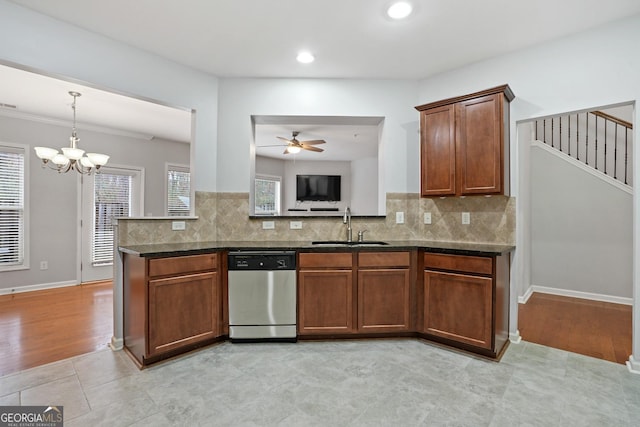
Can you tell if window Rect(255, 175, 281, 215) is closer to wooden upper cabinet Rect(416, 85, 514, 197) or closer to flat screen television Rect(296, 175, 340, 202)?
flat screen television Rect(296, 175, 340, 202)

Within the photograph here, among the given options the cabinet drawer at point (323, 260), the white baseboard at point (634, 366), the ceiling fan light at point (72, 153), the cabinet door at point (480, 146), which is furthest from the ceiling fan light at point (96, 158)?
the white baseboard at point (634, 366)

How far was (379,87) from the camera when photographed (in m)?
3.57

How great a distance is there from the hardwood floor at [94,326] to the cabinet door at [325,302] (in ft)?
5.75

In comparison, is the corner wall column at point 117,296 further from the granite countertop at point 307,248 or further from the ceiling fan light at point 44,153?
the ceiling fan light at point 44,153

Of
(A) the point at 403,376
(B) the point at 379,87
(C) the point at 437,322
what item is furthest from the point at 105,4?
(C) the point at 437,322

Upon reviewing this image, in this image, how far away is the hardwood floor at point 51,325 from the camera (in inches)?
107

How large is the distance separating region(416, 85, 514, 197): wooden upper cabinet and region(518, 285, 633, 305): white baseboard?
230 centimetres

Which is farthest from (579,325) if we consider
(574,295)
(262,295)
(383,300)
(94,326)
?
(94,326)

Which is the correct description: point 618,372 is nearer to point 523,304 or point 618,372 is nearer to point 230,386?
point 523,304

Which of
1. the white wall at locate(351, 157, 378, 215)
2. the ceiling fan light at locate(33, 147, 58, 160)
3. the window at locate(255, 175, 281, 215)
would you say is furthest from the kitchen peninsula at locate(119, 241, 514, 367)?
the window at locate(255, 175, 281, 215)

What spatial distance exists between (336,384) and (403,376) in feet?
1.65

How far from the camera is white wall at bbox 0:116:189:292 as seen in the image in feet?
15.9

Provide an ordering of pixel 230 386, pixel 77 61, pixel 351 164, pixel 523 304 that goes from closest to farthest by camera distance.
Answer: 1. pixel 230 386
2. pixel 77 61
3. pixel 523 304
4. pixel 351 164

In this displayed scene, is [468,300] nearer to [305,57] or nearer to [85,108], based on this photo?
[305,57]
